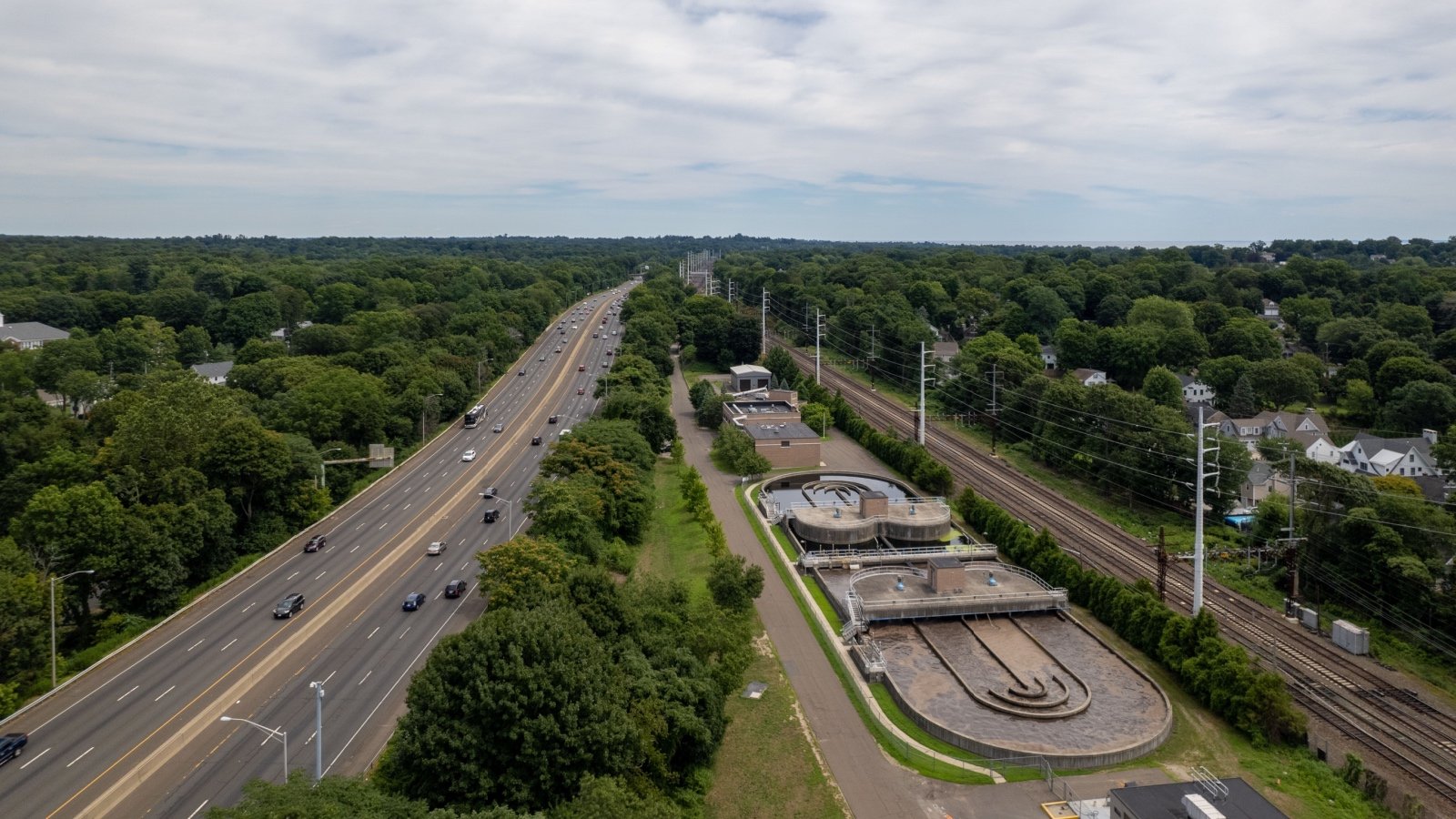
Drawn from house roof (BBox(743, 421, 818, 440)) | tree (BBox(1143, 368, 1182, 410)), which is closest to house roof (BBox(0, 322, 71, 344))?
house roof (BBox(743, 421, 818, 440))

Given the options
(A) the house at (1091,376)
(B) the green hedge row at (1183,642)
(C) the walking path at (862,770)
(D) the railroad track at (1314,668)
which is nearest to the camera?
(C) the walking path at (862,770)

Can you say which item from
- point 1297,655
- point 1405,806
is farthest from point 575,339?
point 1405,806

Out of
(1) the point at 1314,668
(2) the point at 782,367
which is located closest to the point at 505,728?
(1) the point at 1314,668

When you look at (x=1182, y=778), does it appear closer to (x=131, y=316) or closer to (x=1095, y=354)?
(x=1095, y=354)

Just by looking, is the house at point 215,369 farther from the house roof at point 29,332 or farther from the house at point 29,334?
the house roof at point 29,332

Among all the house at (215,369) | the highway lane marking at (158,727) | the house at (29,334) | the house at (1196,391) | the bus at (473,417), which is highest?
the house at (29,334)

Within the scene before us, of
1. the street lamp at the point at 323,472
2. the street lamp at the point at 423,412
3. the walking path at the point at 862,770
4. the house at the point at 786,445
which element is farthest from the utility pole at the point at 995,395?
the street lamp at the point at 323,472

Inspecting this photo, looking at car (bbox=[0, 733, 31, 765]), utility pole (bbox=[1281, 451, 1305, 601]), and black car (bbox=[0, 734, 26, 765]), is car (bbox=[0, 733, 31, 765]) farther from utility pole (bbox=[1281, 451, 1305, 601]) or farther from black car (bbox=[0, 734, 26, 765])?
utility pole (bbox=[1281, 451, 1305, 601])
